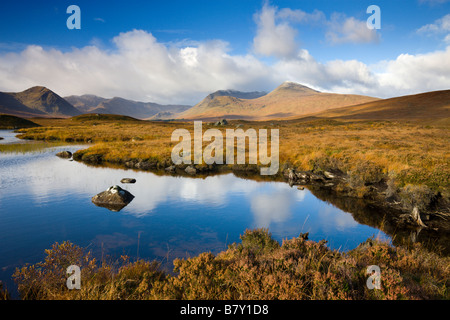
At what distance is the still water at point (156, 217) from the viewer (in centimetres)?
1086

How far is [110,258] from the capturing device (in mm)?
9562

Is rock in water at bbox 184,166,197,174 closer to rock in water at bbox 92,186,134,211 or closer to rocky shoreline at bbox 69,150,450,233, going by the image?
rocky shoreline at bbox 69,150,450,233

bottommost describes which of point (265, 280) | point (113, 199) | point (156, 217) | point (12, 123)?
point (156, 217)

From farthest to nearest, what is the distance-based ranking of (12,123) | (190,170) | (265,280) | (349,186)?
1. (12,123)
2. (190,170)
3. (349,186)
4. (265,280)

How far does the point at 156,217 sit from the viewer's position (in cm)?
1443

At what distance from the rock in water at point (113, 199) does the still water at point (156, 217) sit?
1.65ft

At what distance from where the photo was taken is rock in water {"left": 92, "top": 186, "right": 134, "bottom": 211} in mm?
16219

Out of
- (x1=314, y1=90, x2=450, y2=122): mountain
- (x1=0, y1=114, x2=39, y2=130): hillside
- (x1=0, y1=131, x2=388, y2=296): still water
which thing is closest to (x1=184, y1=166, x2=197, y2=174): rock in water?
(x1=0, y1=131, x2=388, y2=296): still water

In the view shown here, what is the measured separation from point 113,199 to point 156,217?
14.5 ft

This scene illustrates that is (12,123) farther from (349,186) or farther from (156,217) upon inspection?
(349,186)

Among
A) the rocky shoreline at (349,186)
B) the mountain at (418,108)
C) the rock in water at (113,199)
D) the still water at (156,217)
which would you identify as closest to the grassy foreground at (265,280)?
the still water at (156,217)

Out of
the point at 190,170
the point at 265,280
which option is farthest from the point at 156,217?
the point at 190,170
